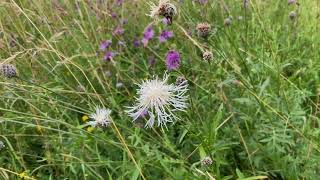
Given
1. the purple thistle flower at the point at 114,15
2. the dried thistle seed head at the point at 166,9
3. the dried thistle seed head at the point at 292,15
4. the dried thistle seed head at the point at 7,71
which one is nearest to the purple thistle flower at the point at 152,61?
the purple thistle flower at the point at 114,15

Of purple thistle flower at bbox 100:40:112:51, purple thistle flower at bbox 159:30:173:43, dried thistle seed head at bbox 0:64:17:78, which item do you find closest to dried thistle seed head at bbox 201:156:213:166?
dried thistle seed head at bbox 0:64:17:78

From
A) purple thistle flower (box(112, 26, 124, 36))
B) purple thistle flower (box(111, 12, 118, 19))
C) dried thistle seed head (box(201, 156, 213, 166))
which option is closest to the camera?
dried thistle seed head (box(201, 156, 213, 166))

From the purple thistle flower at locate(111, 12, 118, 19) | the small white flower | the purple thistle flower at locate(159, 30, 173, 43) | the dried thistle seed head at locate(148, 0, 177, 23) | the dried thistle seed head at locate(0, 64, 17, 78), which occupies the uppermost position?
the purple thistle flower at locate(111, 12, 118, 19)

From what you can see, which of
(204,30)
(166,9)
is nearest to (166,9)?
(166,9)

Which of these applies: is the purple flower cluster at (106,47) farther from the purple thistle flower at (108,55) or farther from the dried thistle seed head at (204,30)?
the dried thistle seed head at (204,30)

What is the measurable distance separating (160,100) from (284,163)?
555 millimetres

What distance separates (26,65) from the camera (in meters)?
2.39

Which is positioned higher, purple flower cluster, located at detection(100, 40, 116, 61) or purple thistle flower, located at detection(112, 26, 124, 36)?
purple thistle flower, located at detection(112, 26, 124, 36)

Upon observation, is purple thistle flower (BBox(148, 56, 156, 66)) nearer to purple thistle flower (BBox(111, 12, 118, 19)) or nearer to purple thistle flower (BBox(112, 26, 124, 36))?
purple thistle flower (BBox(112, 26, 124, 36))

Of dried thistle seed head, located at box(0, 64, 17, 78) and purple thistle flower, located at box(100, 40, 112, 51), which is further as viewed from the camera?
purple thistle flower, located at box(100, 40, 112, 51)

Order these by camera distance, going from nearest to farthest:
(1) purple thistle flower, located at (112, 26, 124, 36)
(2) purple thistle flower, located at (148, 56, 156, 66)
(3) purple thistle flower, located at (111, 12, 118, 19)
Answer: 1. (2) purple thistle flower, located at (148, 56, 156, 66)
2. (1) purple thistle flower, located at (112, 26, 124, 36)
3. (3) purple thistle flower, located at (111, 12, 118, 19)

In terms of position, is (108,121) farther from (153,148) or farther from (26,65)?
(26,65)

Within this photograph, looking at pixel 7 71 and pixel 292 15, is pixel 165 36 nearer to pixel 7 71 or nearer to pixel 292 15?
pixel 292 15

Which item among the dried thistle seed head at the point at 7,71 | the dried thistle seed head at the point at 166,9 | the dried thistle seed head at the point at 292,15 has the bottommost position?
the dried thistle seed head at the point at 7,71
